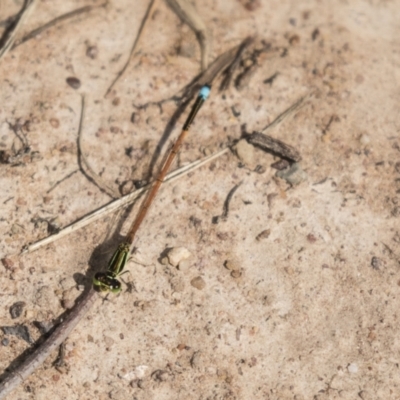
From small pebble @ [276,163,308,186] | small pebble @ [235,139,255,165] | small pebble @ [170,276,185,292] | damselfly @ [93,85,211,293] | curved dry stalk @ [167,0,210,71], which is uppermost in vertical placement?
curved dry stalk @ [167,0,210,71]

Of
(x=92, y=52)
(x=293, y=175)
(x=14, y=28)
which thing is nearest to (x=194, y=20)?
(x=92, y=52)

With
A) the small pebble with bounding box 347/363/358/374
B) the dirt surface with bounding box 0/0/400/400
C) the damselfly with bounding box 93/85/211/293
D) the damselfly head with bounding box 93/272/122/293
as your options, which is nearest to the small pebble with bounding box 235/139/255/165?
the dirt surface with bounding box 0/0/400/400

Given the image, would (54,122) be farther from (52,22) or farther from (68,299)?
(68,299)

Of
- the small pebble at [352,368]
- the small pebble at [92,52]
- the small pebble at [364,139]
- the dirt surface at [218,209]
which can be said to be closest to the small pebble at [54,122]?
the dirt surface at [218,209]

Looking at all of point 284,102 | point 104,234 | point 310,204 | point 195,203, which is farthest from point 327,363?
point 284,102

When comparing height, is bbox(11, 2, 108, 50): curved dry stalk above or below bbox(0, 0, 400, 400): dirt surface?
above

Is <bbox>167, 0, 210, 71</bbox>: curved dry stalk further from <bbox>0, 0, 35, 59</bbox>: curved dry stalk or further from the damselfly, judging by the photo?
<bbox>0, 0, 35, 59</bbox>: curved dry stalk

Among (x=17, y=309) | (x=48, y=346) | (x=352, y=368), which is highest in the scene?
(x=17, y=309)
